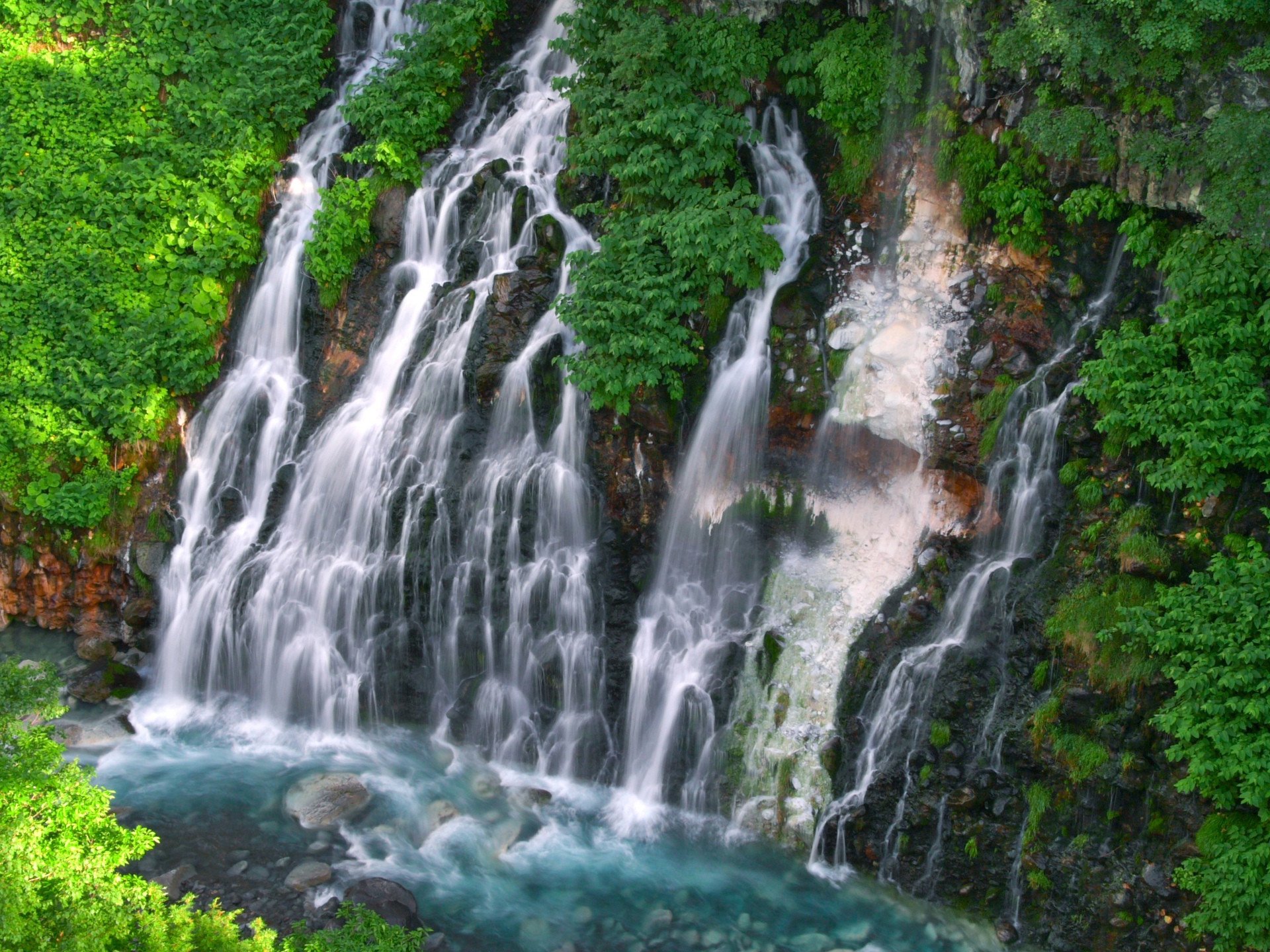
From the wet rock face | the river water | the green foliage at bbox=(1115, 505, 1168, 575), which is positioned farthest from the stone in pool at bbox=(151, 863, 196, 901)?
the green foliage at bbox=(1115, 505, 1168, 575)

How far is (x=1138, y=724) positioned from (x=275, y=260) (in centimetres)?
1338

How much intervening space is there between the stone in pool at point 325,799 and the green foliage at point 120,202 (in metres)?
5.83

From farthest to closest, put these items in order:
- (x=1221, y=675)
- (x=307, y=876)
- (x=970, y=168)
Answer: (x=970, y=168) → (x=307, y=876) → (x=1221, y=675)

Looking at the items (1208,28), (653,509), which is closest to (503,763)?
(653,509)

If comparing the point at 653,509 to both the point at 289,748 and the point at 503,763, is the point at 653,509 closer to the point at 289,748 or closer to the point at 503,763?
the point at 503,763

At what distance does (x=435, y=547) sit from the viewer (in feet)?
42.7

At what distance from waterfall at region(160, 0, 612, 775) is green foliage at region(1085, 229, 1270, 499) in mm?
6283

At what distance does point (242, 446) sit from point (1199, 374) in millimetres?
12378

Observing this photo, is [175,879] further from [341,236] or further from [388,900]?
[341,236]

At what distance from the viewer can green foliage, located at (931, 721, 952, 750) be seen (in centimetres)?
1023

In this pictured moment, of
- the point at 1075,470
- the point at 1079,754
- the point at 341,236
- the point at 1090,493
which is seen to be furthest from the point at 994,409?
the point at 341,236

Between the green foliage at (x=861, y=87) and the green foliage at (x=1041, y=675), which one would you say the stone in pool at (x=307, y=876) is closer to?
the green foliage at (x=1041, y=675)

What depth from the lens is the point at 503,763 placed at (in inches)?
494

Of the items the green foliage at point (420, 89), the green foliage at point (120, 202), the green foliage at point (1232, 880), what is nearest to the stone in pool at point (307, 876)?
the green foliage at point (120, 202)
